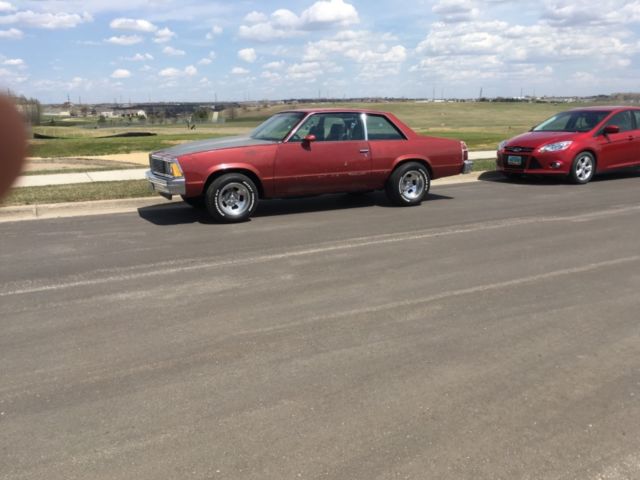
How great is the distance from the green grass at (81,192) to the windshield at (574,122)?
8889 mm

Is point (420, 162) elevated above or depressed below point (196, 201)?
above

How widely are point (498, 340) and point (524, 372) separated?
541 mm

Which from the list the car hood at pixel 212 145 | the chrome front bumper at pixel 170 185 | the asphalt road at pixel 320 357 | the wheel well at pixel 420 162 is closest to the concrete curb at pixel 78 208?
the chrome front bumper at pixel 170 185

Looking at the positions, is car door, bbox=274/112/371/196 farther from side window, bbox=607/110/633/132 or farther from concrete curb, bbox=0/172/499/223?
side window, bbox=607/110/633/132

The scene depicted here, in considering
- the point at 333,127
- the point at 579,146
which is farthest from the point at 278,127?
the point at 579,146

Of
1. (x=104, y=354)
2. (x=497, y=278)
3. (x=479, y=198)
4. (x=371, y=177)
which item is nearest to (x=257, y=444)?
(x=104, y=354)

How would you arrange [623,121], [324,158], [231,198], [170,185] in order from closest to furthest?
1. [170,185]
2. [231,198]
3. [324,158]
4. [623,121]

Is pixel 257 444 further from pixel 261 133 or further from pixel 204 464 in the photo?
pixel 261 133

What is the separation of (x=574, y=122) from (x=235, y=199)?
8538mm

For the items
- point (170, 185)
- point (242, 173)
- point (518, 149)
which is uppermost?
point (518, 149)

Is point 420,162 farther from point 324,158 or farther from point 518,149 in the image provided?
point 518,149

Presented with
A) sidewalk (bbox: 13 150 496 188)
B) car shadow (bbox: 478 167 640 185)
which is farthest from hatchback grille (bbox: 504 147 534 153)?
sidewalk (bbox: 13 150 496 188)

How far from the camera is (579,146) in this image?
13086 mm

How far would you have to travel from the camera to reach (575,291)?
579 cm
